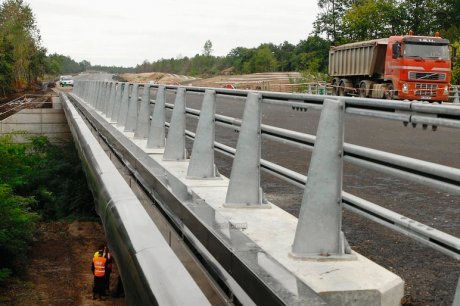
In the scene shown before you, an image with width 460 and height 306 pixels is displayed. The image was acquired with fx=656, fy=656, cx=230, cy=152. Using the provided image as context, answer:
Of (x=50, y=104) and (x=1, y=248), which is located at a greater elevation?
(x=50, y=104)

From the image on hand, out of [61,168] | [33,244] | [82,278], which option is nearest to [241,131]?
[82,278]

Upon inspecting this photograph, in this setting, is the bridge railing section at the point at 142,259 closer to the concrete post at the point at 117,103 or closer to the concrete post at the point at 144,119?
the concrete post at the point at 144,119

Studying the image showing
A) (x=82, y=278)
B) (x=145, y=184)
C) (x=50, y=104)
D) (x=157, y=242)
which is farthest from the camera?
(x=50, y=104)

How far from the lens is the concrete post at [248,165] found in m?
5.63

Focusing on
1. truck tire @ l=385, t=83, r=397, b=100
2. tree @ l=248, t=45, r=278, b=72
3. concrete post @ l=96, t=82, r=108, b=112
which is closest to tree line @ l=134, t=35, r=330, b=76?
tree @ l=248, t=45, r=278, b=72

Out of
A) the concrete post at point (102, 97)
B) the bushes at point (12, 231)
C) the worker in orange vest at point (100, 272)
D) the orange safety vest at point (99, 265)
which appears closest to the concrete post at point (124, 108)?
the worker in orange vest at point (100, 272)

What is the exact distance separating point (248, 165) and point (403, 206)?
1.76 meters

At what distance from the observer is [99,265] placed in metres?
17.2

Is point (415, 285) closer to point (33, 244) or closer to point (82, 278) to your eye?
point (82, 278)

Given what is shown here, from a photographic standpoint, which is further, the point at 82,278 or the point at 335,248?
the point at 82,278

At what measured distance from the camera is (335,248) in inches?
161

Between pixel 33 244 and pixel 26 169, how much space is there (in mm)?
10171

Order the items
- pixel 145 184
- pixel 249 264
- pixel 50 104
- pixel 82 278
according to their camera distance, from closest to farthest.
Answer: pixel 249 264
pixel 145 184
pixel 82 278
pixel 50 104

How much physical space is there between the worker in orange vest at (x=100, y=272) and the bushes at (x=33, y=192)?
Answer: 5295 millimetres
